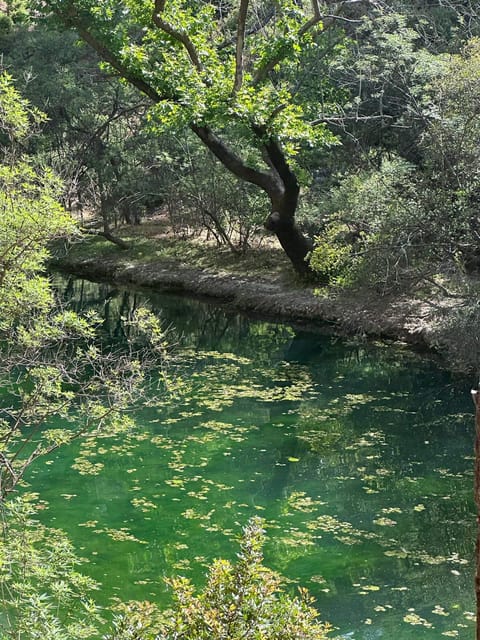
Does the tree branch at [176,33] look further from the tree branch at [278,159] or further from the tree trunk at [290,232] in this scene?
the tree trunk at [290,232]

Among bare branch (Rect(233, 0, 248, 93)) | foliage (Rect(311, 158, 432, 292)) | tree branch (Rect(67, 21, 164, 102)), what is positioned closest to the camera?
foliage (Rect(311, 158, 432, 292))

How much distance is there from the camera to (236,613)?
12.3 ft

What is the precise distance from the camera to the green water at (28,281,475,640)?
26.0 ft

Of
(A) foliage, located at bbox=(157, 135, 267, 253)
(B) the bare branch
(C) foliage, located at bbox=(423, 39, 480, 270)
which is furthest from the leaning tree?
(A) foliage, located at bbox=(157, 135, 267, 253)

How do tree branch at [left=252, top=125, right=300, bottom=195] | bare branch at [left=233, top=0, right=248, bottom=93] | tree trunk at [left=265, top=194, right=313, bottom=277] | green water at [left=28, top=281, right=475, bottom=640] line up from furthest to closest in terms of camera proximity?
tree trunk at [left=265, top=194, right=313, bottom=277]
tree branch at [left=252, top=125, right=300, bottom=195]
bare branch at [left=233, top=0, right=248, bottom=93]
green water at [left=28, top=281, right=475, bottom=640]

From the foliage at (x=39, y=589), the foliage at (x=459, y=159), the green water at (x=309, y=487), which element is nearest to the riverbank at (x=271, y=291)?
the green water at (x=309, y=487)

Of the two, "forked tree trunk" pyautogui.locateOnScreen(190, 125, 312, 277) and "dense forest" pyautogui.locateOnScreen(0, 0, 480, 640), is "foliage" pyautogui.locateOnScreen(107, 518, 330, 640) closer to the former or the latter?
"dense forest" pyautogui.locateOnScreen(0, 0, 480, 640)

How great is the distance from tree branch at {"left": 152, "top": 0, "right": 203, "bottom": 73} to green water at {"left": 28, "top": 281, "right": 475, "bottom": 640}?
19.7 ft

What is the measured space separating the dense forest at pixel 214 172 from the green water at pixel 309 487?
20.9 inches

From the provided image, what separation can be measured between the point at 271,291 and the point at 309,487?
34.0 ft

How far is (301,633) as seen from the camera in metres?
3.78

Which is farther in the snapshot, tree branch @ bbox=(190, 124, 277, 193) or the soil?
tree branch @ bbox=(190, 124, 277, 193)

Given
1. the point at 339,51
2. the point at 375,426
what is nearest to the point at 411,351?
the point at 375,426

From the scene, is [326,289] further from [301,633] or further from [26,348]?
[301,633]
